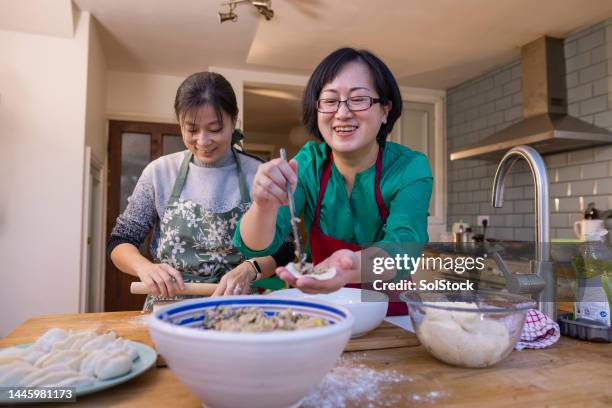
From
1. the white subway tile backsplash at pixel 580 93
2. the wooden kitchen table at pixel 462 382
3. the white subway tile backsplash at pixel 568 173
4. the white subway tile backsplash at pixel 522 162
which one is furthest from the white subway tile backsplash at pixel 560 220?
the wooden kitchen table at pixel 462 382

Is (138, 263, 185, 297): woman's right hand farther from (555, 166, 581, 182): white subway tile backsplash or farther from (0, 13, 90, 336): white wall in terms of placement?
(555, 166, 581, 182): white subway tile backsplash

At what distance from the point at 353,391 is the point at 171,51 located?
3295 millimetres

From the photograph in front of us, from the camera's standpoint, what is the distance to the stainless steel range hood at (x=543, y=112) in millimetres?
2727

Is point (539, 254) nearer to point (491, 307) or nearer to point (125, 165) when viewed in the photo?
point (491, 307)

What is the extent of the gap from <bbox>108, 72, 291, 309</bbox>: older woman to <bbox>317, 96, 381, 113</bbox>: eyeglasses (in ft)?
1.28

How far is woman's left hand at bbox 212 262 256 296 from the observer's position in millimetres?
1070

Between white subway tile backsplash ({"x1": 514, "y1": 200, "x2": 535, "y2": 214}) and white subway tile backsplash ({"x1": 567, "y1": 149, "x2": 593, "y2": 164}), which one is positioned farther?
white subway tile backsplash ({"x1": 514, "y1": 200, "x2": 535, "y2": 214})

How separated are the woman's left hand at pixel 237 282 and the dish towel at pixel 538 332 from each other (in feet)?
2.13

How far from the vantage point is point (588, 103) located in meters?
2.87

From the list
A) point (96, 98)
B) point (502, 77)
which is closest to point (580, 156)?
point (502, 77)

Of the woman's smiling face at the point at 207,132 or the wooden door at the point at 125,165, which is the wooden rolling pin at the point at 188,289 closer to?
the woman's smiling face at the point at 207,132

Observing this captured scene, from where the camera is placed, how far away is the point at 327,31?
9.98 feet

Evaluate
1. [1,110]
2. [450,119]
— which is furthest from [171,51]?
[450,119]

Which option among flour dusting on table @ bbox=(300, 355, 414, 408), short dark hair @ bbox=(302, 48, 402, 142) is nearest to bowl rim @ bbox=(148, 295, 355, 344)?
flour dusting on table @ bbox=(300, 355, 414, 408)
